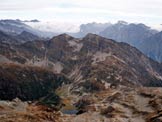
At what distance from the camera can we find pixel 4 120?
17988 cm

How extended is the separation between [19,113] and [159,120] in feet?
215

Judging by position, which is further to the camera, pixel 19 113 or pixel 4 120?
pixel 19 113

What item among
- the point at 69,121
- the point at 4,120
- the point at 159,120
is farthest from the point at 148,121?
the point at 4,120

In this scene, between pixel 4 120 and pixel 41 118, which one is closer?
pixel 4 120

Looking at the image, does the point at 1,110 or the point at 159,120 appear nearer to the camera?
the point at 159,120

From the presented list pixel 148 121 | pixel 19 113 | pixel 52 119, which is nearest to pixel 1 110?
pixel 19 113

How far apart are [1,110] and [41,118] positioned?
21602mm

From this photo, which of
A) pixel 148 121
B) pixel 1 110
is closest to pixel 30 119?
pixel 1 110

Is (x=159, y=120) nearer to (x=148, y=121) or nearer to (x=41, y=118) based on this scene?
(x=148, y=121)

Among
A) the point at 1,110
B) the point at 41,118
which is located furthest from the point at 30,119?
the point at 1,110

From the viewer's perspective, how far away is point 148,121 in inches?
7820

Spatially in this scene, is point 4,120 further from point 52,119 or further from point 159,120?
point 159,120

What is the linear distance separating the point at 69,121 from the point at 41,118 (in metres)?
15.4

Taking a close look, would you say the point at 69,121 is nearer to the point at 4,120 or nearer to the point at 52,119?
the point at 52,119
